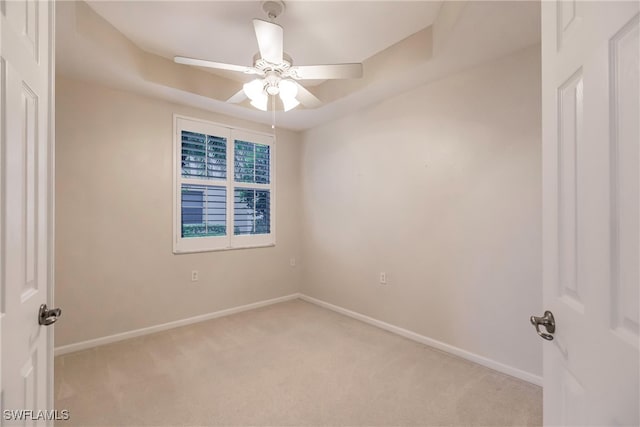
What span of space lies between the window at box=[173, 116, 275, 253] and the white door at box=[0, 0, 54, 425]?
2.30 meters

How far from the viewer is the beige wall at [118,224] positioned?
8.71 ft

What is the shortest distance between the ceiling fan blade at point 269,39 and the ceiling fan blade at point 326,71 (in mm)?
169

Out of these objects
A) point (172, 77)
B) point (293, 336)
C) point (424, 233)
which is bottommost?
point (293, 336)

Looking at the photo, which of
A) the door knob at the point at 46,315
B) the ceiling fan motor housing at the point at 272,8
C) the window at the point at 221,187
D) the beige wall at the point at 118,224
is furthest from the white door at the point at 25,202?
the window at the point at 221,187

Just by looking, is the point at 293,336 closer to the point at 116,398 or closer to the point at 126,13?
the point at 116,398

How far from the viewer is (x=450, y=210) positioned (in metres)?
2.63

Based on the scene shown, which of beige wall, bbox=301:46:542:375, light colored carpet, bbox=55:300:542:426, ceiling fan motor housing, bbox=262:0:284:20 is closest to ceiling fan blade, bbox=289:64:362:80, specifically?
ceiling fan motor housing, bbox=262:0:284:20

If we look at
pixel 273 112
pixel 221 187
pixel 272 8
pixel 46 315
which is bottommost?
pixel 46 315

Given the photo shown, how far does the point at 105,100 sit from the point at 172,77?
70 cm

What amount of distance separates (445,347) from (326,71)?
8.45 ft

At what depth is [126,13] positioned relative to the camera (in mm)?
2125

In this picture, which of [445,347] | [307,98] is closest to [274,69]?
[307,98]

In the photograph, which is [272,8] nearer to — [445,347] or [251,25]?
[251,25]

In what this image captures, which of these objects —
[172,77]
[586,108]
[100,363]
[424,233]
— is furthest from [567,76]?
[100,363]
